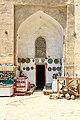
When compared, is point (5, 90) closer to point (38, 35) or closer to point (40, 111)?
point (40, 111)

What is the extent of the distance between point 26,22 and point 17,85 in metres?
4.26

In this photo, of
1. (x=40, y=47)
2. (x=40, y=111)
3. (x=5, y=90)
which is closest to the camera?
(x=40, y=111)

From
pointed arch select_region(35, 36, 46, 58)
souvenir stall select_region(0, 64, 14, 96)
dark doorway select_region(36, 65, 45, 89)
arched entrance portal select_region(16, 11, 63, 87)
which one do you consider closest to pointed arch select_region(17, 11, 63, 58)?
arched entrance portal select_region(16, 11, 63, 87)

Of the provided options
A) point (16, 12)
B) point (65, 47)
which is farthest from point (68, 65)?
point (16, 12)

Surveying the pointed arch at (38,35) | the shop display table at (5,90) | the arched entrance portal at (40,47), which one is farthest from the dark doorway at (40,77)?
the shop display table at (5,90)

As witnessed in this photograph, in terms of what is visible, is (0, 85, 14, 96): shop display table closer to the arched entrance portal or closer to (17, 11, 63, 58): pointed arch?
the arched entrance portal

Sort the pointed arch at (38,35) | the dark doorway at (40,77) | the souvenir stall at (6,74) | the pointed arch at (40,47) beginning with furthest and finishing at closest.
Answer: the dark doorway at (40,77) < the pointed arch at (40,47) < the pointed arch at (38,35) < the souvenir stall at (6,74)

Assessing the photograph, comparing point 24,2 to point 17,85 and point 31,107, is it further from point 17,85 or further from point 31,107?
point 31,107

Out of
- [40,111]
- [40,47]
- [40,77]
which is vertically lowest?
[40,111]

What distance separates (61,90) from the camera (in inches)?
583

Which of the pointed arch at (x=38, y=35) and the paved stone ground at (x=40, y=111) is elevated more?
the pointed arch at (x=38, y=35)

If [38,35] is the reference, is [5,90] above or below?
below

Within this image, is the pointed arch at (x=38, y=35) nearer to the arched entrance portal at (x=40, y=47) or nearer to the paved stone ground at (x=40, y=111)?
the arched entrance portal at (x=40, y=47)

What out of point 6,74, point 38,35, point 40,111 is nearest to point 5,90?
point 6,74
